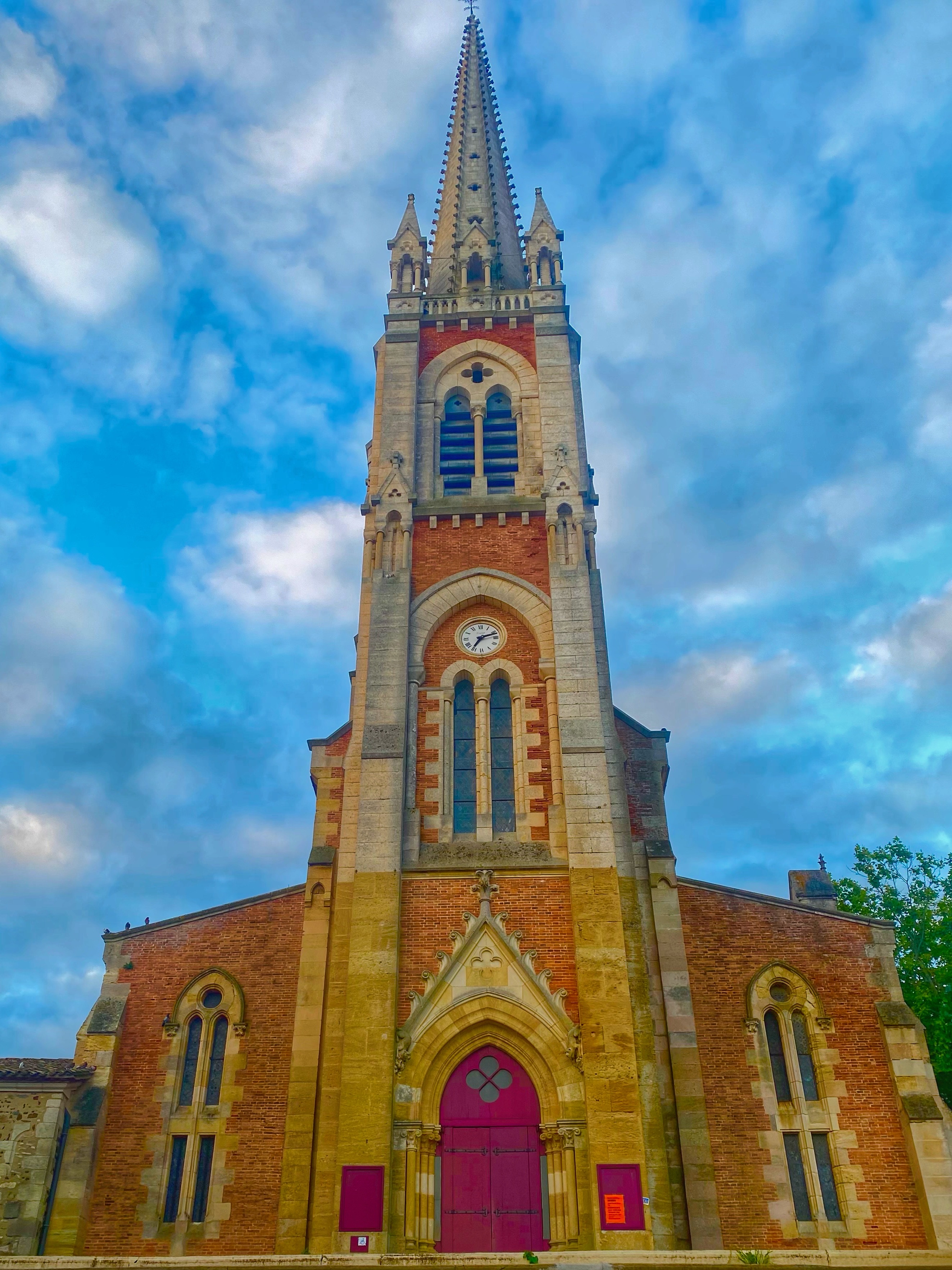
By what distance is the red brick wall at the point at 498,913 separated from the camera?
1728 cm

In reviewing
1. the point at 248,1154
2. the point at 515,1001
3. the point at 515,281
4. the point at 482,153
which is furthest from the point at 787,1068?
the point at 482,153

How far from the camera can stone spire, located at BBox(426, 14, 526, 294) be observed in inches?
1160

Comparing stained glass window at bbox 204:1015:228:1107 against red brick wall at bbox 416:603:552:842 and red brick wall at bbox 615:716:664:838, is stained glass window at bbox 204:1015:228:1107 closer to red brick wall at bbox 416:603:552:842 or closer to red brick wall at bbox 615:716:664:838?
red brick wall at bbox 416:603:552:842

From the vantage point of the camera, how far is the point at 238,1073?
60.5ft

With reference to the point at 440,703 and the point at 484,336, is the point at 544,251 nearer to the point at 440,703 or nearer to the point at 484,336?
the point at 484,336

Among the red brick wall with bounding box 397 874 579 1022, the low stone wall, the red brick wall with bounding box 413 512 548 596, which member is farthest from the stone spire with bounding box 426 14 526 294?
the low stone wall

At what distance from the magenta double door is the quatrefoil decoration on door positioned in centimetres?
50

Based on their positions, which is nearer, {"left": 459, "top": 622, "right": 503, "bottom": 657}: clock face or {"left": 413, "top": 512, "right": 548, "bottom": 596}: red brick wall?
{"left": 459, "top": 622, "right": 503, "bottom": 657}: clock face

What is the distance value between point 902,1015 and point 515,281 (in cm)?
2169

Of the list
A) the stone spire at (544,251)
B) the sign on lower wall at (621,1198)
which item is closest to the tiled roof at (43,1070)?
the sign on lower wall at (621,1198)

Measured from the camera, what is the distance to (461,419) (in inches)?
995

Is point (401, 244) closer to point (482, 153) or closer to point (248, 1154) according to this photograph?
point (482, 153)

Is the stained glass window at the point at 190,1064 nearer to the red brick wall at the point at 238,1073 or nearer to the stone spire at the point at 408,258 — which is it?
the red brick wall at the point at 238,1073

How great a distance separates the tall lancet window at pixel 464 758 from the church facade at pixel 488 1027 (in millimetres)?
60
